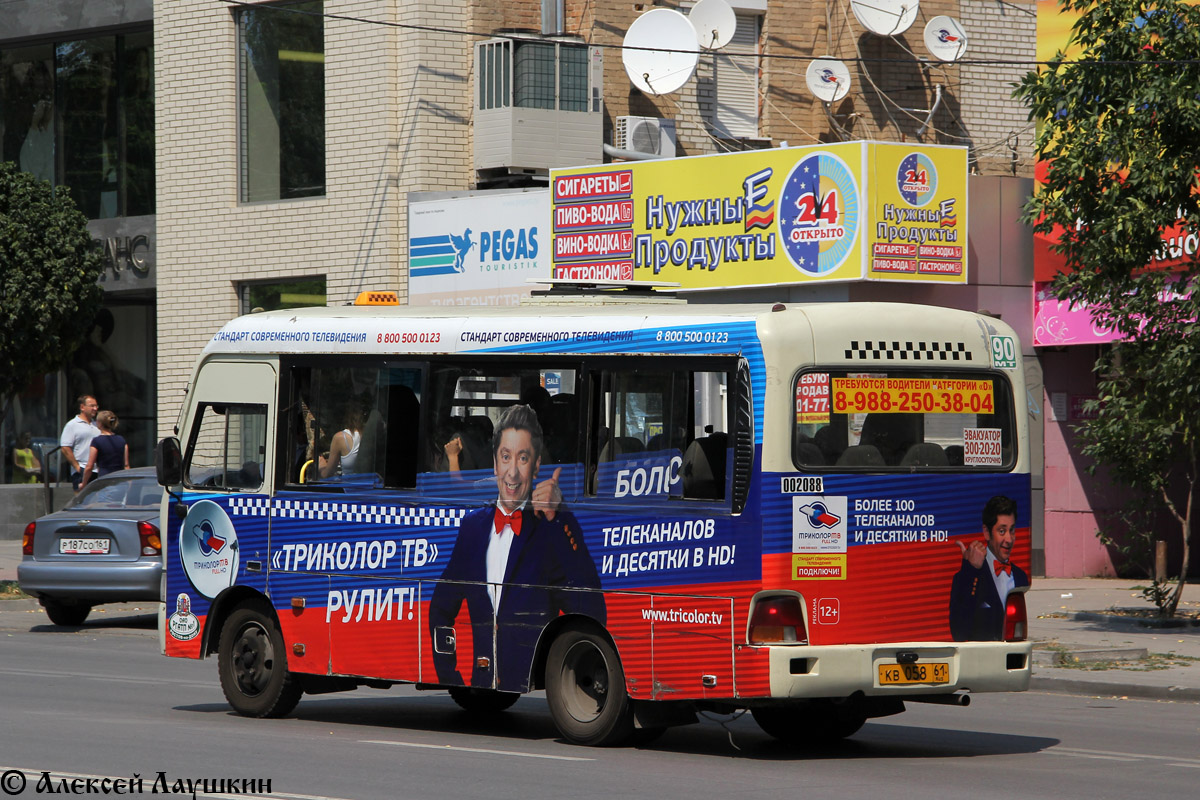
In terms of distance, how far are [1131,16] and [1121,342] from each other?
9.92ft

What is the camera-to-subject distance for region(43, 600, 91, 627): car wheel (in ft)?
61.1

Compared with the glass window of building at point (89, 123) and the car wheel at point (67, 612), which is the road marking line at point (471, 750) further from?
the glass window of building at point (89, 123)

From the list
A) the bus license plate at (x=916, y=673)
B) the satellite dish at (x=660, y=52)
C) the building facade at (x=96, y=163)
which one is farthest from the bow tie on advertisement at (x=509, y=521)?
the building facade at (x=96, y=163)

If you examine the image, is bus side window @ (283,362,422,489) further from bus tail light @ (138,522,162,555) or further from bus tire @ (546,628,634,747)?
bus tail light @ (138,522,162,555)

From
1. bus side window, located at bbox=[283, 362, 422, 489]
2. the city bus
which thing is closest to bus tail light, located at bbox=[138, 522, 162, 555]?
the city bus

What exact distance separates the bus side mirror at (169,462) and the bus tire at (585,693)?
3.08m

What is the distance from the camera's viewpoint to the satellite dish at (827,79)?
25.3 meters

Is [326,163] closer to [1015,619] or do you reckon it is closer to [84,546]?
[84,546]

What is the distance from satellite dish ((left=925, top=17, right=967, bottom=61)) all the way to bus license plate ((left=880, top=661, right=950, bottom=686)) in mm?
16680

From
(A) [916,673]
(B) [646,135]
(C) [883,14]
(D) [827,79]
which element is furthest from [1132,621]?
(C) [883,14]

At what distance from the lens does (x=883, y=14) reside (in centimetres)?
2538

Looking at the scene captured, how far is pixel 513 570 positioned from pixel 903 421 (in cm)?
246

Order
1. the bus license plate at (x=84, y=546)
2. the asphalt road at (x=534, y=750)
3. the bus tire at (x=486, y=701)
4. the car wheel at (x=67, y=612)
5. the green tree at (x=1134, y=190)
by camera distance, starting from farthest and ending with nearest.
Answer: the car wheel at (x=67, y=612)
the bus license plate at (x=84, y=546)
the green tree at (x=1134, y=190)
the bus tire at (x=486, y=701)
the asphalt road at (x=534, y=750)

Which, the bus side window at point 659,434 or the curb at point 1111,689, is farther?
the curb at point 1111,689
